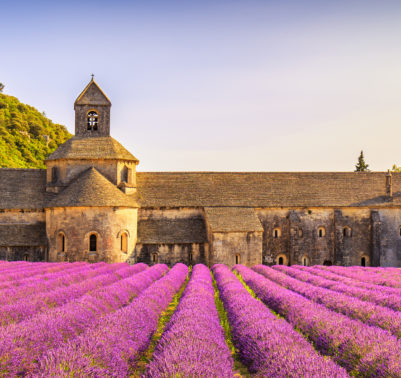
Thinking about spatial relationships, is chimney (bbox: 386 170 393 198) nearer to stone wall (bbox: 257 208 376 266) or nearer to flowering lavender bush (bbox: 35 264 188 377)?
stone wall (bbox: 257 208 376 266)

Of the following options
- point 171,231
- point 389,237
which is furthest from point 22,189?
point 389,237

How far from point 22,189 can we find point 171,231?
11457mm

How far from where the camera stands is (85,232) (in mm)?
27578

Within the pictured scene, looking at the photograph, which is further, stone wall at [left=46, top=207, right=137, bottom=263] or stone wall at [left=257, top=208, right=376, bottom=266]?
stone wall at [left=257, top=208, right=376, bottom=266]

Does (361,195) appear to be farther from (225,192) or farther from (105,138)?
(105,138)

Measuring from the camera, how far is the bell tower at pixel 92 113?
111ft

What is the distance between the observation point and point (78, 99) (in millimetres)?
33531

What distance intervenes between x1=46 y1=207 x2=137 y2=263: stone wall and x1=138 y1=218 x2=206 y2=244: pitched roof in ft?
8.16

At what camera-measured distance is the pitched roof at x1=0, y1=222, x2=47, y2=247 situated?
28.2 metres

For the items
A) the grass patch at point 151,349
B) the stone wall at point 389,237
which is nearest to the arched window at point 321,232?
the stone wall at point 389,237

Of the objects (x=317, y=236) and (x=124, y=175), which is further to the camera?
(x=317, y=236)

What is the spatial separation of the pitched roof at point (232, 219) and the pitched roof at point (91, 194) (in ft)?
18.6

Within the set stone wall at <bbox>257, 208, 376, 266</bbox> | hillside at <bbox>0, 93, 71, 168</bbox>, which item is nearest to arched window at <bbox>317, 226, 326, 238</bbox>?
stone wall at <bbox>257, 208, 376, 266</bbox>

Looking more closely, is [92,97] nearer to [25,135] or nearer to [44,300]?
[44,300]
